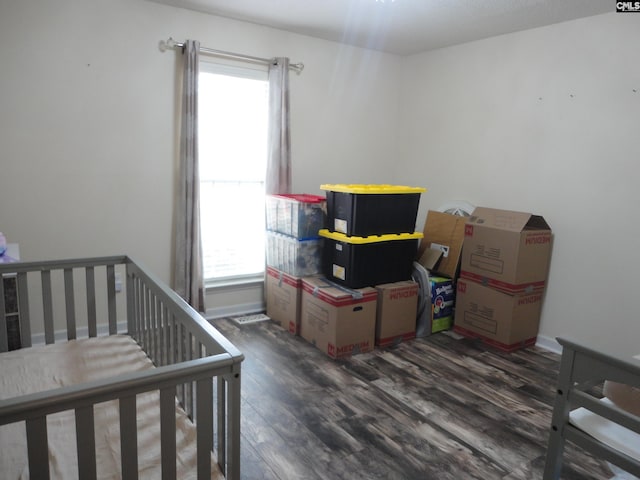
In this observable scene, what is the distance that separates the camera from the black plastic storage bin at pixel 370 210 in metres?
3.18

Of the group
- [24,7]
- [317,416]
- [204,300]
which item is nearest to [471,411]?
[317,416]

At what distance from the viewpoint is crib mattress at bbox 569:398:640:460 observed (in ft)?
4.94

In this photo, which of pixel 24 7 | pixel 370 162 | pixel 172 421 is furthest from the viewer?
pixel 370 162

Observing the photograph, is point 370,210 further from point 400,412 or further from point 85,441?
point 85,441

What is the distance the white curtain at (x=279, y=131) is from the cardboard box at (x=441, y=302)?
145 cm

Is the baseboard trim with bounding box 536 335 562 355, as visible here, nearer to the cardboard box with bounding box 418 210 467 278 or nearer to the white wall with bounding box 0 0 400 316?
the cardboard box with bounding box 418 210 467 278

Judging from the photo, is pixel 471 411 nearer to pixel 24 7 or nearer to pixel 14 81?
pixel 14 81

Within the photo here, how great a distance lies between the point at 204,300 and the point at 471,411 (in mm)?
2116

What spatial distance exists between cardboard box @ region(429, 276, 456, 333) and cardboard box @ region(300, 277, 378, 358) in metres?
0.58

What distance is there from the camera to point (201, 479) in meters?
1.24

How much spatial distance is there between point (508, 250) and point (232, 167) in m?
2.19

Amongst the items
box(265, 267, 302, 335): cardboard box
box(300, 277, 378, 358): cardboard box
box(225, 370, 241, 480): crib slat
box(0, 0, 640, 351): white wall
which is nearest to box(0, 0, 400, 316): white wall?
box(0, 0, 640, 351): white wall

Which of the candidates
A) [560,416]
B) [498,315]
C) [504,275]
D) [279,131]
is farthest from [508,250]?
[279,131]

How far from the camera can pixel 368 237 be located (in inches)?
128
